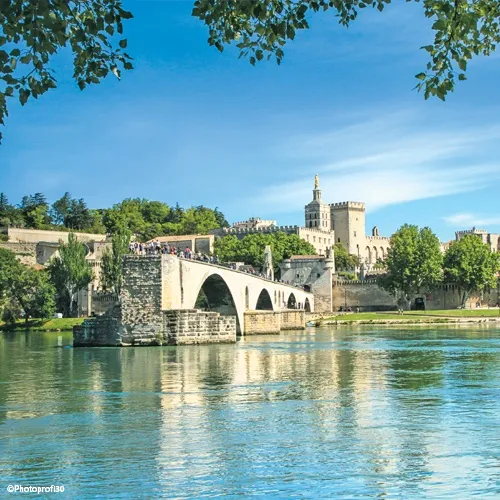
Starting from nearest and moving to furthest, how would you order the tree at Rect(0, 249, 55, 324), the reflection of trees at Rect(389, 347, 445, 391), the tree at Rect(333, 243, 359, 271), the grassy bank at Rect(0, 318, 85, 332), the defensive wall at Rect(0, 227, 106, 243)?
1. the reflection of trees at Rect(389, 347, 445, 391)
2. the grassy bank at Rect(0, 318, 85, 332)
3. the tree at Rect(0, 249, 55, 324)
4. the defensive wall at Rect(0, 227, 106, 243)
5. the tree at Rect(333, 243, 359, 271)

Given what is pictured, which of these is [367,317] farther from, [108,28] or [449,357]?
[108,28]

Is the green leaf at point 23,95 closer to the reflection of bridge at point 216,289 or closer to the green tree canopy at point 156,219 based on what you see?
the reflection of bridge at point 216,289

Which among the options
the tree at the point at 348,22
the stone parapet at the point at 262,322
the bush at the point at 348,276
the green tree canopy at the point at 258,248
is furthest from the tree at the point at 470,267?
the tree at the point at 348,22

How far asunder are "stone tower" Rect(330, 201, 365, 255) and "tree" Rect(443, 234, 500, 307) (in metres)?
48.7

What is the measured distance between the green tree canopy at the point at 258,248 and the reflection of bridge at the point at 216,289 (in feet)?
83.9

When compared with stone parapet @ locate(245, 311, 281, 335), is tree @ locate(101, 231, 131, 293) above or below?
above

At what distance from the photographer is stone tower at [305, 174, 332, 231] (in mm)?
146750

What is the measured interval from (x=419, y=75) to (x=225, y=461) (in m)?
7.23

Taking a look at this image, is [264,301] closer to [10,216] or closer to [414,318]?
[414,318]

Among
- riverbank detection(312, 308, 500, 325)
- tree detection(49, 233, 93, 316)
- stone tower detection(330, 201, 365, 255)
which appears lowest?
riverbank detection(312, 308, 500, 325)

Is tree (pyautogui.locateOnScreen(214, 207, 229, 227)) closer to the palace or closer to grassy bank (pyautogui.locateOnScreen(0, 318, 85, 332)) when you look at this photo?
the palace

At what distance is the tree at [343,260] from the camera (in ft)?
429

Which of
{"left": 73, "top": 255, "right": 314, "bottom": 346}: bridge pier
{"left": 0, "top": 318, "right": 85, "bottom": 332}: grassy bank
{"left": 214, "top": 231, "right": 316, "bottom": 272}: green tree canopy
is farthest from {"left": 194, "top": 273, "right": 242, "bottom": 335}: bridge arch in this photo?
{"left": 214, "top": 231, "right": 316, "bottom": 272}: green tree canopy

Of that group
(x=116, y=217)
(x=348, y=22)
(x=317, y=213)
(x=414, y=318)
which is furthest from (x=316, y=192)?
(x=348, y=22)
